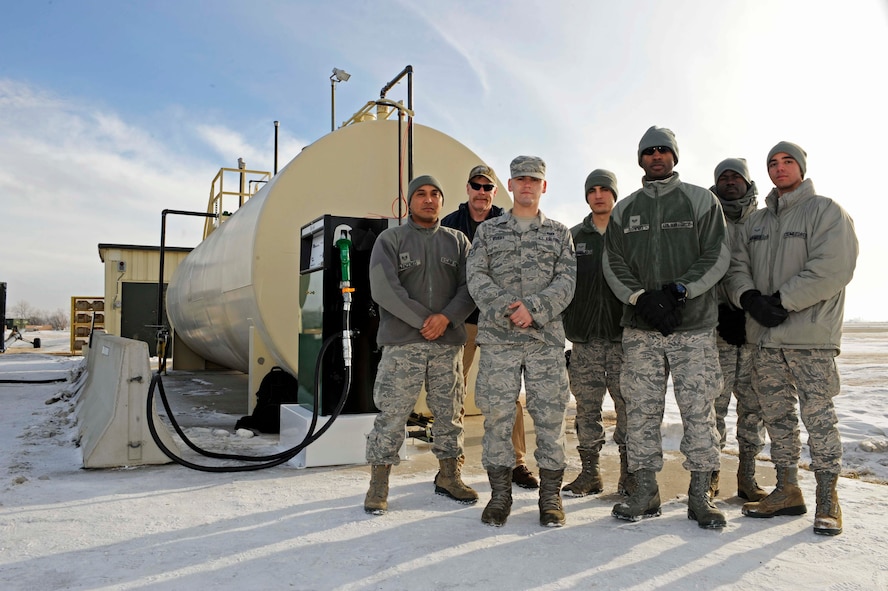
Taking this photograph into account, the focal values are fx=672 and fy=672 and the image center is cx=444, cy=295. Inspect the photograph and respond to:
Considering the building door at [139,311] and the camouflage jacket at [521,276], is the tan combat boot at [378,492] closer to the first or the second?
the camouflage jacket at [521,276]

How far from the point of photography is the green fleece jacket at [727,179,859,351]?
329cm

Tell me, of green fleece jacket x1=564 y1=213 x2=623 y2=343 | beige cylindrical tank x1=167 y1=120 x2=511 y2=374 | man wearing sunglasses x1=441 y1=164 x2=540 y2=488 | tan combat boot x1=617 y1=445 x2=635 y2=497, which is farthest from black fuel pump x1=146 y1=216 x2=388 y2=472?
tan combat boot x1=617 y1=445 x2=635 y2=497

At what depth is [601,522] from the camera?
327 centimetres

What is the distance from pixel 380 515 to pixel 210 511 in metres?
0.86

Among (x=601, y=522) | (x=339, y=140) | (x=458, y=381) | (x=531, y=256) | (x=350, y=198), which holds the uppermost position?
(x=339, y=140)

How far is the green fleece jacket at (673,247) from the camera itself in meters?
3.32

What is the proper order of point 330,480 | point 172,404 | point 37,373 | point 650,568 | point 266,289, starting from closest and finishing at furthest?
point 650,568 → point 330,480 → point 266,289 → point 172,404 → point 37,373

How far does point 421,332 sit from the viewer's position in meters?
3.57

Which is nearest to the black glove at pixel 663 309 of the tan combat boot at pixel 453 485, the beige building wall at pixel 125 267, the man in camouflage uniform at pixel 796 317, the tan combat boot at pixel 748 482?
the man in camouflage uniform at pixel 796 317

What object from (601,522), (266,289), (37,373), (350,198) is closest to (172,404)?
(266,289)

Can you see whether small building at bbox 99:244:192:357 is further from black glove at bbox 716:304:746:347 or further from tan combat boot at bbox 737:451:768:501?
tan combat boot at bbox 737:451:768:501

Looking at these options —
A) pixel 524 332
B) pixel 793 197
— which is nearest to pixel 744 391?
pixel 793 197

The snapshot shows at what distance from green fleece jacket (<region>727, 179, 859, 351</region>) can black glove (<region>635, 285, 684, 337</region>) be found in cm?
57

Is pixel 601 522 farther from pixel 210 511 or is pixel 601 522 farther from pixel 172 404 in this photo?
pixel 172 404
